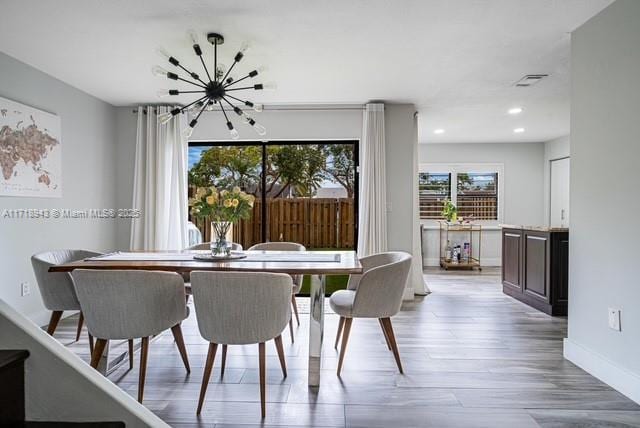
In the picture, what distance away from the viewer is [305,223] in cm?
549

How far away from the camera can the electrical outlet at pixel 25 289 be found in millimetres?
3684

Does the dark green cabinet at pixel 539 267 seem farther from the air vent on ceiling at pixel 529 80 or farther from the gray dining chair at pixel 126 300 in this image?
the gray dining chair at pixel 126 300

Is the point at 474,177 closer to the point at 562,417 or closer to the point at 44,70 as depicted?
the point at 562,417

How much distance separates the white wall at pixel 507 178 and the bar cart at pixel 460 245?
0.44 feet

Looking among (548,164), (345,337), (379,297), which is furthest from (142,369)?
(548,164)

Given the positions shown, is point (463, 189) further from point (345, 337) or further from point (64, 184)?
point (64, 184)

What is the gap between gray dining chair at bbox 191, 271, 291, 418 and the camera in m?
2.15

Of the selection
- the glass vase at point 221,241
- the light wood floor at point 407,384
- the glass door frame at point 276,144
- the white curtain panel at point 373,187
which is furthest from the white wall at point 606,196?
the glass door frame at point 276,144

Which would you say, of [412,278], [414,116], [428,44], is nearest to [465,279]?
[412,278]

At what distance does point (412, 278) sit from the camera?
5.13 m

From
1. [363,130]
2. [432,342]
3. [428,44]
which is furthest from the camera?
[363,130]

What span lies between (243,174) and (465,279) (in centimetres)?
387

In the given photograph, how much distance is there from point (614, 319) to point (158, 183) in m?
4.68

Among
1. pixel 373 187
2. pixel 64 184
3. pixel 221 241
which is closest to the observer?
pixel 221 241
